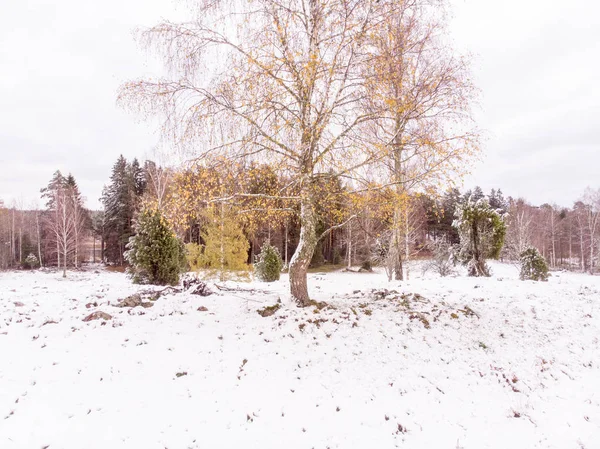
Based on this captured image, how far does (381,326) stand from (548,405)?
2537 millimetres

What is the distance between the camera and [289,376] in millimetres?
4422

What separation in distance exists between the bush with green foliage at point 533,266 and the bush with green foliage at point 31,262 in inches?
1503

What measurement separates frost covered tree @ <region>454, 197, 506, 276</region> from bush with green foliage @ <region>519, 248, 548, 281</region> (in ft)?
3.23

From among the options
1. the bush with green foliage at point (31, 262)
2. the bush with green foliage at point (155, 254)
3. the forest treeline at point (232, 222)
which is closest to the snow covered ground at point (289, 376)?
the forest treeline at point (232, 222)

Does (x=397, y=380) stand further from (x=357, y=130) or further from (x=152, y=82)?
(x=152, y=82)

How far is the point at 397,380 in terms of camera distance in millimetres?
4523

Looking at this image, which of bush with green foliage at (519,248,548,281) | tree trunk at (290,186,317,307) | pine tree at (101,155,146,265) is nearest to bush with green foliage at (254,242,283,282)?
tree trunk at (290,186,317,307)

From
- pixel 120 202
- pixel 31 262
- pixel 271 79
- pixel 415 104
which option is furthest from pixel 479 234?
pixel 31 262

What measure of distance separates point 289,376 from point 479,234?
12.2 metres

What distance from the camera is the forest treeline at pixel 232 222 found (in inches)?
244

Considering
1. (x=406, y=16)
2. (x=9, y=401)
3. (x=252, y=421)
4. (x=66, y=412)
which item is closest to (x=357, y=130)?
(x=406, y=16)

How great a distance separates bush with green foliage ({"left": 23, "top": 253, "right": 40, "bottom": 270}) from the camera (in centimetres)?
2859

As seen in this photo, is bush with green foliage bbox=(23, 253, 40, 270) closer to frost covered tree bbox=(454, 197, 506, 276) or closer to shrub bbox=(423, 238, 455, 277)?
shrub bbox=(423, 238, 455, 277)

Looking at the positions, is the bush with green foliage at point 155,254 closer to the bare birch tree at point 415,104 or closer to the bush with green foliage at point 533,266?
the bare birch tree at point 415,104
